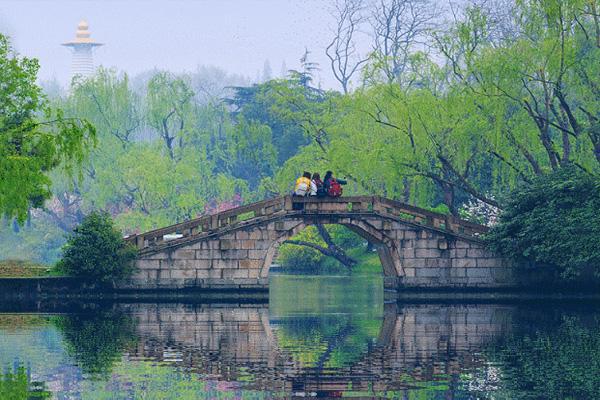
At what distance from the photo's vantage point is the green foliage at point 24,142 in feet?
120

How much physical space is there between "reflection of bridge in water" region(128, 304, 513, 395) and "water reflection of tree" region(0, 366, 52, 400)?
295cm

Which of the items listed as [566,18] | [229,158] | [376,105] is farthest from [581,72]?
[229,158]

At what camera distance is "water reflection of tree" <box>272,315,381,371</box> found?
2423 centimetres

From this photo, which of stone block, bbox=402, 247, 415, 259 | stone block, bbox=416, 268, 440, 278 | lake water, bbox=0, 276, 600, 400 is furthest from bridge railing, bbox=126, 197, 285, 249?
stone block, bbox=416, 268, 440, 278

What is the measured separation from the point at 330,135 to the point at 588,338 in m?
31.4

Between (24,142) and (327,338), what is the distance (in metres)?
14.5

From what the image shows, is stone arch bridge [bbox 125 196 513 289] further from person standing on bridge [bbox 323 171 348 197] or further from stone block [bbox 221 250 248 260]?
person standing on bridge [bbox 323 171 348 197]

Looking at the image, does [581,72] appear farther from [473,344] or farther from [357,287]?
[473,344]

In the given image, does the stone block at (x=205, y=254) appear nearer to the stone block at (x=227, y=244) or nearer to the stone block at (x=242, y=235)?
the stone block at (x=227, y=244)

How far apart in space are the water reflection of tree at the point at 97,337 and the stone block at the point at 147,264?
5859 mm

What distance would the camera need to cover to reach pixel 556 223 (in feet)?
130

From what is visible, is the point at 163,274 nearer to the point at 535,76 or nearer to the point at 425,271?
the point at 425,271

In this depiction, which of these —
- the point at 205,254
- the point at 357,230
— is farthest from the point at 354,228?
the point at 205,254

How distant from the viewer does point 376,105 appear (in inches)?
1945
